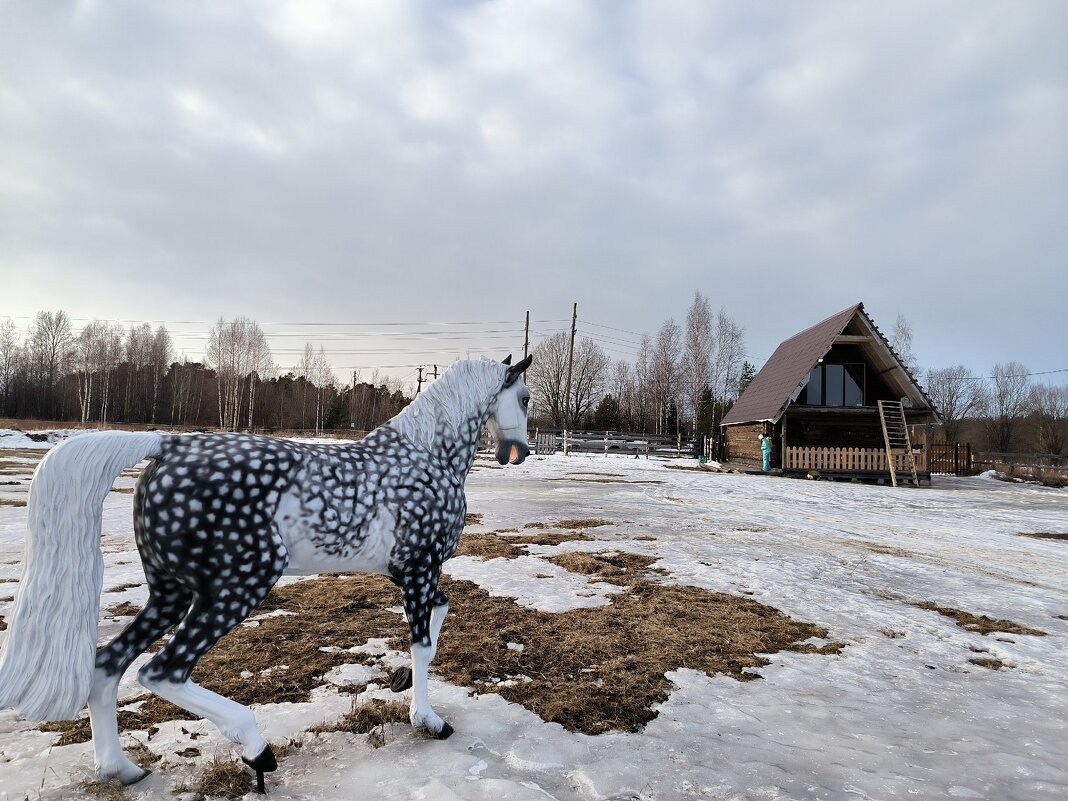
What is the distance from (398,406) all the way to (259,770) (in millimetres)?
53370

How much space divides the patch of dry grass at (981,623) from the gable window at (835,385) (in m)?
19.6

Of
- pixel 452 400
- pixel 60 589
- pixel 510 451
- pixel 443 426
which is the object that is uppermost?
pixel 452 400

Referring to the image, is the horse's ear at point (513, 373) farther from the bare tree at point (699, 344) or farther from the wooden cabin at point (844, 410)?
the bare tree at point (699, 344)

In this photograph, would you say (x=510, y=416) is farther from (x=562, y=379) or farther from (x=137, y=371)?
(x=137, y=371)

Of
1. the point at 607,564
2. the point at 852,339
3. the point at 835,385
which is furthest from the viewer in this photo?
the point at 835,385

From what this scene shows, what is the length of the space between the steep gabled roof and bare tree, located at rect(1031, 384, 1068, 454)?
3443 cm

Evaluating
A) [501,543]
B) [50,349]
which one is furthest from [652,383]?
[50,349]

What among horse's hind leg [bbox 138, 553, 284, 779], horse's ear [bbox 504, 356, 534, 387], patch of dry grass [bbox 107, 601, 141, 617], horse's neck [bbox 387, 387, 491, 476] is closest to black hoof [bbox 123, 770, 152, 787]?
horse's hind leg [bbox 138, 553, 284, 779]

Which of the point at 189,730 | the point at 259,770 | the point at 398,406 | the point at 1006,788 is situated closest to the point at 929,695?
the point at 1006,788

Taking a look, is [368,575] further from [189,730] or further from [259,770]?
[259,770]

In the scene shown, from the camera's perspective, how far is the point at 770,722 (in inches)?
111

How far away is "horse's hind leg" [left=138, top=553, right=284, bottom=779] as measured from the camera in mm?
1994

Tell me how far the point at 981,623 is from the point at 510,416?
14.8 ft

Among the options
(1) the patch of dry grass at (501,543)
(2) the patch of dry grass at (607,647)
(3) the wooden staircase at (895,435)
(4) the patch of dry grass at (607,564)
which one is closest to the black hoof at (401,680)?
(2) the patch of dry grass at (607,647)
